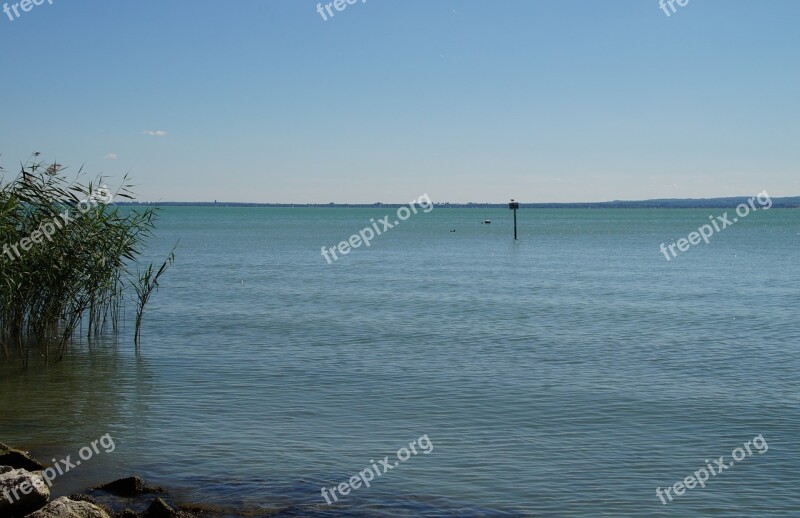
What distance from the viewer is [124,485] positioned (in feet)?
37.3

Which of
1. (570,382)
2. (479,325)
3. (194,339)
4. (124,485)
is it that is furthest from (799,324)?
(124,485)

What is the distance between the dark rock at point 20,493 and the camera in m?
9.79

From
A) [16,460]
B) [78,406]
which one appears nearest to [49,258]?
[78,406]

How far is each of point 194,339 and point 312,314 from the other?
20.7ft

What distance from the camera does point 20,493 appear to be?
9852mm

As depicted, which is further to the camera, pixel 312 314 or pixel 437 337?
pixel 312 314

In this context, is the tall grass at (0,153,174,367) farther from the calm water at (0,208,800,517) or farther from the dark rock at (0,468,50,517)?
the dark rock at (0,468,50,517)

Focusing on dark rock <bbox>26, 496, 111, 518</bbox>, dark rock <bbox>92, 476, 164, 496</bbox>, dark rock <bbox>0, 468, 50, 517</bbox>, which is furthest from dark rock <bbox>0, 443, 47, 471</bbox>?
dark rock <bbox>26, 496, 111, 518</bbox>

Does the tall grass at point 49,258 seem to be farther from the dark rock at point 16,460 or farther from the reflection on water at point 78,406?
the dark rock at point 16,460

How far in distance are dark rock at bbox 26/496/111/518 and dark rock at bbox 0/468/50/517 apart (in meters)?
0.61

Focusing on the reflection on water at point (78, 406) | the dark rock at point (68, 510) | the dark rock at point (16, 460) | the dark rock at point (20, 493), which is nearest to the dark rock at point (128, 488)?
the reflection on water at point (78, 406)

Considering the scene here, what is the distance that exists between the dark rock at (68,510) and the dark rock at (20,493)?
2.00 ft

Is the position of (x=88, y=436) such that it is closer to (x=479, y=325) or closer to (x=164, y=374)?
(x=164, y=374)

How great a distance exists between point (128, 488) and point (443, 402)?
7.33m
